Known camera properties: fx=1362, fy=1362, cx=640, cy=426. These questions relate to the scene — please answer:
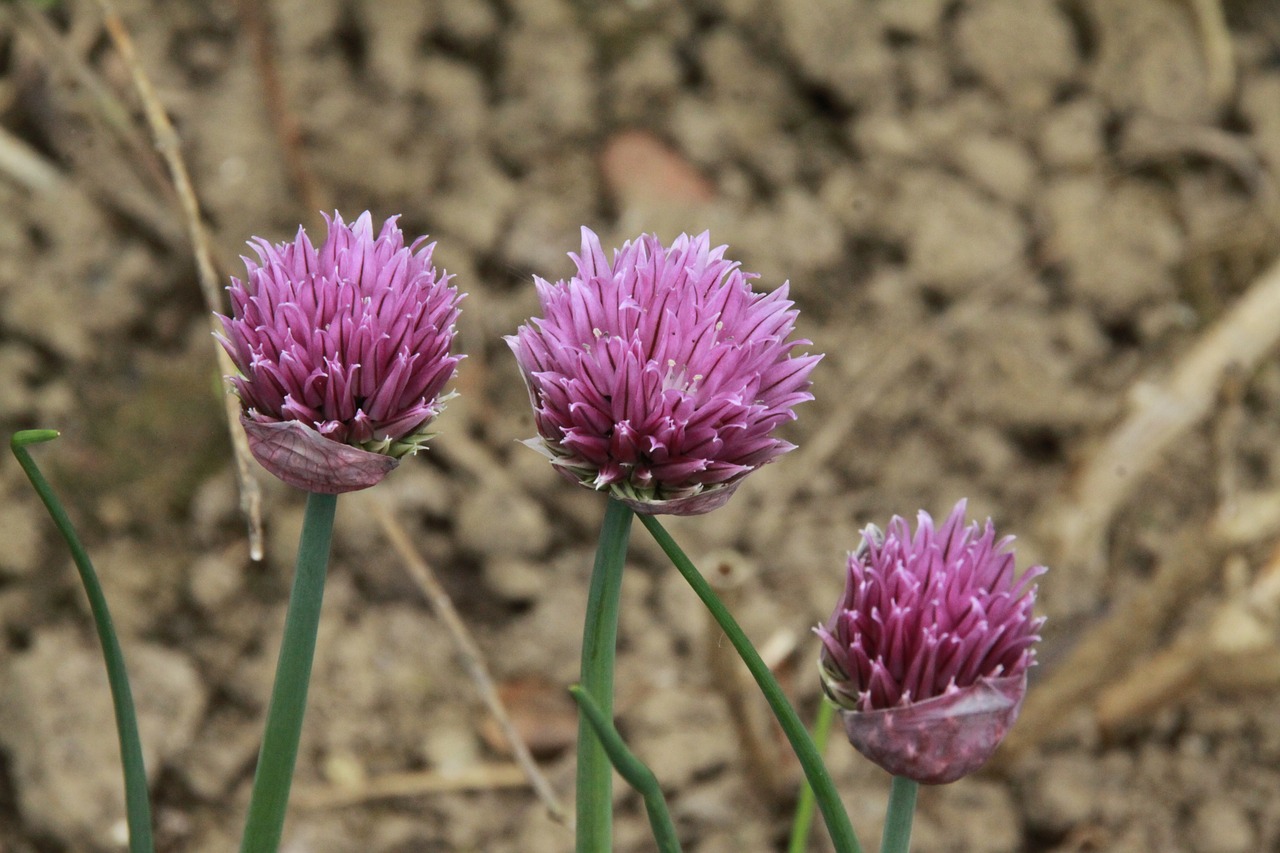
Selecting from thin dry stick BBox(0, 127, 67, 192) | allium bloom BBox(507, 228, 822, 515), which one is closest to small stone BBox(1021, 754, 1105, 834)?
allium bloom BBox(507, 228, 822, 515)

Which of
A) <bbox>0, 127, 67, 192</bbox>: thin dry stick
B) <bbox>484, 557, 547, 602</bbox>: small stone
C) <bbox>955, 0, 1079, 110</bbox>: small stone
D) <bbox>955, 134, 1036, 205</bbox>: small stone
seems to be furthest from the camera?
<bbox>955, 0, 1079, 110</bbox>: small stone

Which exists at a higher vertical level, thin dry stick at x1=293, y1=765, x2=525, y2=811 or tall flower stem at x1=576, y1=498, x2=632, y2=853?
thin dry stick at x1=293, y1=765, x2=525, y2=811

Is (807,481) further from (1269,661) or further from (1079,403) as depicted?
(1269,661)

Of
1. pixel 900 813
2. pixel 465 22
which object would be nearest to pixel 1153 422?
pixel 465 22

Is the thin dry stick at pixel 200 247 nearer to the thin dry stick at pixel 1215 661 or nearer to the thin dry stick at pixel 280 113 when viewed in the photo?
the thin dry stick at pixel 280 113

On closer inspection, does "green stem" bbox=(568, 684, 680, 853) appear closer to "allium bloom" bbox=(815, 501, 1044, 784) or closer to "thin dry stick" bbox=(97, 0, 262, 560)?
"allium bloom" bbox=(815, 501, 1044, 784)

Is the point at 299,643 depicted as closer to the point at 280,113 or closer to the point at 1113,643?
the point at 1113,643

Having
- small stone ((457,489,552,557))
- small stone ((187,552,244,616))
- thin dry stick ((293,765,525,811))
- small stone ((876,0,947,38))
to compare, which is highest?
small stone ((876,0,947,38))
